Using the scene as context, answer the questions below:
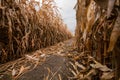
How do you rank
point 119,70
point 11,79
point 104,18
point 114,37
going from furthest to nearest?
point 11,79
point 104,18
point 119,70
point 114,37

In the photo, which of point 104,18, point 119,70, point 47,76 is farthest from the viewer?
point 47,76

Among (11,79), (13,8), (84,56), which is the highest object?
(13,8)

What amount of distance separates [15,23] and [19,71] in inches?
32.5

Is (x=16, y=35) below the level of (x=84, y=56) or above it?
above

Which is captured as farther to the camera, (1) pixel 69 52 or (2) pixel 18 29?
(2) pixel 18 29

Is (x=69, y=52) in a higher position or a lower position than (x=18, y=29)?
lower

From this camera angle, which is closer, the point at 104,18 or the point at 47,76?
the point at 104,18

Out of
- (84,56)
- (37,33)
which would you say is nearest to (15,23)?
(37,33)

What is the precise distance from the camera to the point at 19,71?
1.62 meters

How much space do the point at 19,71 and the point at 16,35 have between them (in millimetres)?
791

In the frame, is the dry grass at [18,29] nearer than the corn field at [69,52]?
No

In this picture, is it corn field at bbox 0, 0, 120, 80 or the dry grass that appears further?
the dry grass

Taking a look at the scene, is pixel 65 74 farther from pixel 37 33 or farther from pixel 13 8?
pixel 37 33

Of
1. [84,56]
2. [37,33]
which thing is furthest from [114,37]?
[37,33]
